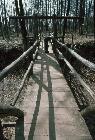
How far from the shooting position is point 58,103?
16.1 ft

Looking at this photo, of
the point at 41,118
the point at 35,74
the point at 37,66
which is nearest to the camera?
the point at 41,118

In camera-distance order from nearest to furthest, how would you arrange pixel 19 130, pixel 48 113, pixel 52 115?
pixel 19 130 → pixel 52 115 → pixel 48 113

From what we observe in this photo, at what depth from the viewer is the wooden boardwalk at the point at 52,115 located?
11.7 ft

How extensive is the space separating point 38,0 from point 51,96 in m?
66.5

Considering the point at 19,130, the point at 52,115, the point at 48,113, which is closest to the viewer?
the point at 19,130

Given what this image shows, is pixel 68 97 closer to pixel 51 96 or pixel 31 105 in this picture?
pixel 51 96

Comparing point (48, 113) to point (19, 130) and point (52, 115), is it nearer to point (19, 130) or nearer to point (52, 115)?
point (52, 115)

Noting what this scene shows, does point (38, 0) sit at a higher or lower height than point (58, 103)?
higher

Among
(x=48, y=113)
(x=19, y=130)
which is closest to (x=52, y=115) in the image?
(x=48, y=113)

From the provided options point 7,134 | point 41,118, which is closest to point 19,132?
point 41,118

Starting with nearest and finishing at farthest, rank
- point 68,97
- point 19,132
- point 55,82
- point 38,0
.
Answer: point 19,132, point 68,97, point 55,82, point 38,0

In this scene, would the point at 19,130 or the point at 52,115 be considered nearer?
the point at 19,130

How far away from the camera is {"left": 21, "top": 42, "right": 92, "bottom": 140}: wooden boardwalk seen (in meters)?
3.56

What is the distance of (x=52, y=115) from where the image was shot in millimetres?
4230
